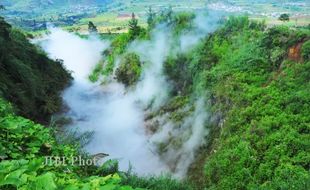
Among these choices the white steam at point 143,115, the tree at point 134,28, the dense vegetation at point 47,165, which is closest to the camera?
the dense vegetation at point 47,165

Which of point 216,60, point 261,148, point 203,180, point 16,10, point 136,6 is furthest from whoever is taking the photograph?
point 16,10

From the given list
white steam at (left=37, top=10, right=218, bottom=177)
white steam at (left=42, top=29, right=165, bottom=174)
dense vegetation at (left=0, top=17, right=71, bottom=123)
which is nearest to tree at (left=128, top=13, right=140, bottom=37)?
white steam at (left=37, top=10, right=218, bottom=177)

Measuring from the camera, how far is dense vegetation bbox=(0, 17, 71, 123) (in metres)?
17.7

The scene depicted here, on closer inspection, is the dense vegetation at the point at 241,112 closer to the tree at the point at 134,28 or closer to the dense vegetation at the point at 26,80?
the dense vegetation at the point at 26,80

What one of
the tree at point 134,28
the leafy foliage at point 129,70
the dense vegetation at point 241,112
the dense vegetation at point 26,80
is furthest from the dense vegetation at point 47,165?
the tree at point 134,28

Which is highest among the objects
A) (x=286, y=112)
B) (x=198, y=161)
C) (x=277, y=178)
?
(x=286, y=112)

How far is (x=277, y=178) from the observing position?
1311cm

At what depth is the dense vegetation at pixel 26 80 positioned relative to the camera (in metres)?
17.7

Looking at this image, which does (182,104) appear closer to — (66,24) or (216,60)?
(216,60)

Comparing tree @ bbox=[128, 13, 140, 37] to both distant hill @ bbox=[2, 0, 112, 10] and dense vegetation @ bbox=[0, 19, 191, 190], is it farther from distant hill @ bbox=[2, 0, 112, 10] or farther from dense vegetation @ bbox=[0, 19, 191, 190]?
distant hill @ bbox=[2, 0, 112, 10]

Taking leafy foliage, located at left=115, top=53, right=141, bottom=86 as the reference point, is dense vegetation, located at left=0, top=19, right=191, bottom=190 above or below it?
above

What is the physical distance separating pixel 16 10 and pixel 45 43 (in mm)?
83570

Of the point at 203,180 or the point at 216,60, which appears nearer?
the point at 203,180

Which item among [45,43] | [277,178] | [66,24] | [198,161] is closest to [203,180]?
[198,161]
